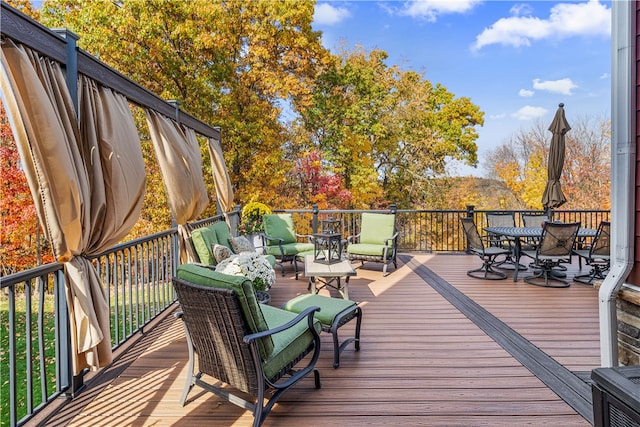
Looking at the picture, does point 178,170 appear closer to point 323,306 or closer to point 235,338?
point 323,306

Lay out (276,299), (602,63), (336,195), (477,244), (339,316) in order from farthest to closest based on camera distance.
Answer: (602,63), (336,195), (477,244), (276,299), (339,316)

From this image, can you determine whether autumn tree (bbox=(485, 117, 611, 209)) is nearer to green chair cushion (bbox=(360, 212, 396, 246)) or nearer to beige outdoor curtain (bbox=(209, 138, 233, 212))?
green chair cushion (bbox=(360, 212, 396, 246))

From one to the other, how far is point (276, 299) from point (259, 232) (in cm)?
221

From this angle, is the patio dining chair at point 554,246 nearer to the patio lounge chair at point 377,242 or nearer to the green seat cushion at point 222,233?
the patio lounge chair at point 377,242

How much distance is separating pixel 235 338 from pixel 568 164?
1614cm

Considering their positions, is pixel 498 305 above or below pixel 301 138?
below

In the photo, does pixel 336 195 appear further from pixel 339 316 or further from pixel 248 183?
pixel 339 316

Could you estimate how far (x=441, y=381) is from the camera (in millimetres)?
2520

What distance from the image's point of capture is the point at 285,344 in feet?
7.30

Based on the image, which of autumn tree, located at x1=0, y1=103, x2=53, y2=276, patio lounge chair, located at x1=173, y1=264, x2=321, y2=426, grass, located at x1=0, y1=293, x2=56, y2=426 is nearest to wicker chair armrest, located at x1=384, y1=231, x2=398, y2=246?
patio lounge chair, located at x1=173, y1=264, x2=321, y2=426

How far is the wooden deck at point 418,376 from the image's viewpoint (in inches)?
84.3

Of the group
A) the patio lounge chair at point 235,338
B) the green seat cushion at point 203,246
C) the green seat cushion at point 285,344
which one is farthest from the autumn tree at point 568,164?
the patio lounge chair at point 235,338

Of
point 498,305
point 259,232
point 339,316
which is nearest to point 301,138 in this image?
point 259,232

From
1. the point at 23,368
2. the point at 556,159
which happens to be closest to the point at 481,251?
the point at 556,159
